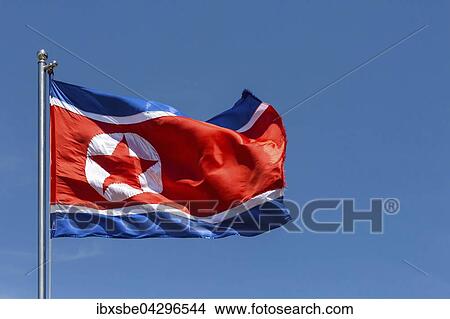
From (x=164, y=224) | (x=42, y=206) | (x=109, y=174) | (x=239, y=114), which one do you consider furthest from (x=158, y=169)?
(x=42, y=206)

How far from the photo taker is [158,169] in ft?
86.5

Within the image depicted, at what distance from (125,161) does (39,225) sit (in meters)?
3.36

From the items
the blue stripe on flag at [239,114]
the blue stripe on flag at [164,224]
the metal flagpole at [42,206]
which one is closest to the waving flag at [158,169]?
the blue stripe on flag at [164,224]

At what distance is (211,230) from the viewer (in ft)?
85.5

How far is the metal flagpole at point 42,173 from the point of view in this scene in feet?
76.0

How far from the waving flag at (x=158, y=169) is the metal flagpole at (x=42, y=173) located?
0.94 m

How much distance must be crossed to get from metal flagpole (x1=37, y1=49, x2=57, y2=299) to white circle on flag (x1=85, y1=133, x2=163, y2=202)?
1778 mm

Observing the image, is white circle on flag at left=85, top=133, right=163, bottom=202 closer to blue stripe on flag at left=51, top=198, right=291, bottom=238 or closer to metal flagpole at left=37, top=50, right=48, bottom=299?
blue stripe on flag at left=51, top=198, right=291, bottom=238

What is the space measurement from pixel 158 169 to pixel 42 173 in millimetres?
3437

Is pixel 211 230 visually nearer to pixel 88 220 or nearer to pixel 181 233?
pixel 181 233

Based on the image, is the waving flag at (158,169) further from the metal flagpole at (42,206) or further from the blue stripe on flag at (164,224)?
the metal flagpole at (42,206)

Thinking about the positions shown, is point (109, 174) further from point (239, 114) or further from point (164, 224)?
point (239, 114)
